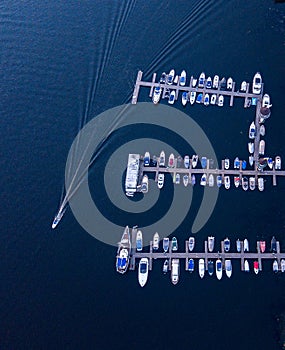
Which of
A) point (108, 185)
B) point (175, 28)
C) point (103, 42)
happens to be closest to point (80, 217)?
point (108, 185)

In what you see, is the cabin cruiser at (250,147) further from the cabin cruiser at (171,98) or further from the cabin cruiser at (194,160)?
the cabin cruiser at (171,98)

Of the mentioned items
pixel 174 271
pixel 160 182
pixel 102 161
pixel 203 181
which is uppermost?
pixel 102 161

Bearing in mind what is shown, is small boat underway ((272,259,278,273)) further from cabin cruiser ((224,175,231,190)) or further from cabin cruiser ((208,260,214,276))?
cabin cruiser ((224,175,231,190))

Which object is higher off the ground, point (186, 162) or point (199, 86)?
point (199, 86)

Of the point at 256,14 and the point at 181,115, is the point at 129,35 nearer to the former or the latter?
the point at 181,115

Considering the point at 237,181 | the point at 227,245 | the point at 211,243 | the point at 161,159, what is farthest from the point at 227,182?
the point at 161,159

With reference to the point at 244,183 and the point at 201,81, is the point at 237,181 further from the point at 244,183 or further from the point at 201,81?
the point at 201,81

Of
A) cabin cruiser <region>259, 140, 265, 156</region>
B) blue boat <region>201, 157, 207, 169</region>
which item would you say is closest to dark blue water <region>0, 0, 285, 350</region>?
cabin cruiser <region>259, 140, 265, 156</region>
